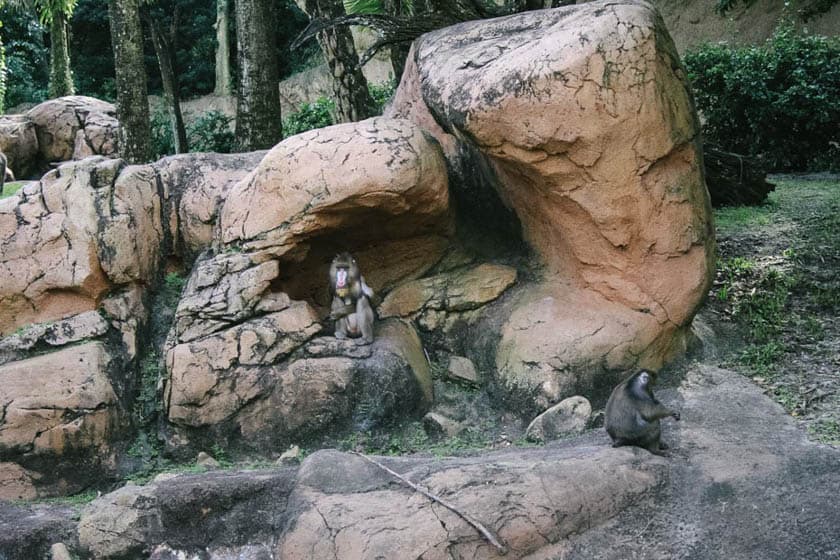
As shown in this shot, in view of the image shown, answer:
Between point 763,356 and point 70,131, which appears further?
point 70,131

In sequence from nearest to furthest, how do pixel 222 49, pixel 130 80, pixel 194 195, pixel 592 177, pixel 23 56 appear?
pixel 592 177 → pixel 194 195 → pixel 130 80 → pixel 222 49 → pixel 23 56

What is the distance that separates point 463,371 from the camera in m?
9.02

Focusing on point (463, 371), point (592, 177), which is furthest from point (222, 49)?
point (592, 177)

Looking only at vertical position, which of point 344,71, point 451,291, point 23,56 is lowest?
point 451,291

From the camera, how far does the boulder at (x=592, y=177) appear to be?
797cm

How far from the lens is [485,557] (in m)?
6.00

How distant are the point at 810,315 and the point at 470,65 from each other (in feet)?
14.4

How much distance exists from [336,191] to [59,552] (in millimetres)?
3892

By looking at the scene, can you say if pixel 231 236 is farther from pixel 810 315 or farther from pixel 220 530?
pixel 810 315

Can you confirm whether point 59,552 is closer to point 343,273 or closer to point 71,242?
point 71,242

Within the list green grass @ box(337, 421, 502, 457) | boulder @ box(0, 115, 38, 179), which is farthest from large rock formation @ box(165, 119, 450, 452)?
boulder @ box(0, 115, 38, 179)

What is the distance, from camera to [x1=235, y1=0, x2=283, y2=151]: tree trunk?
12680mm

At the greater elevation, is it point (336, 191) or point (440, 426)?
point (336, 191)

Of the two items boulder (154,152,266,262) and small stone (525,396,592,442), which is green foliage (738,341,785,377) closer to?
small stone (525,396,592,442)
